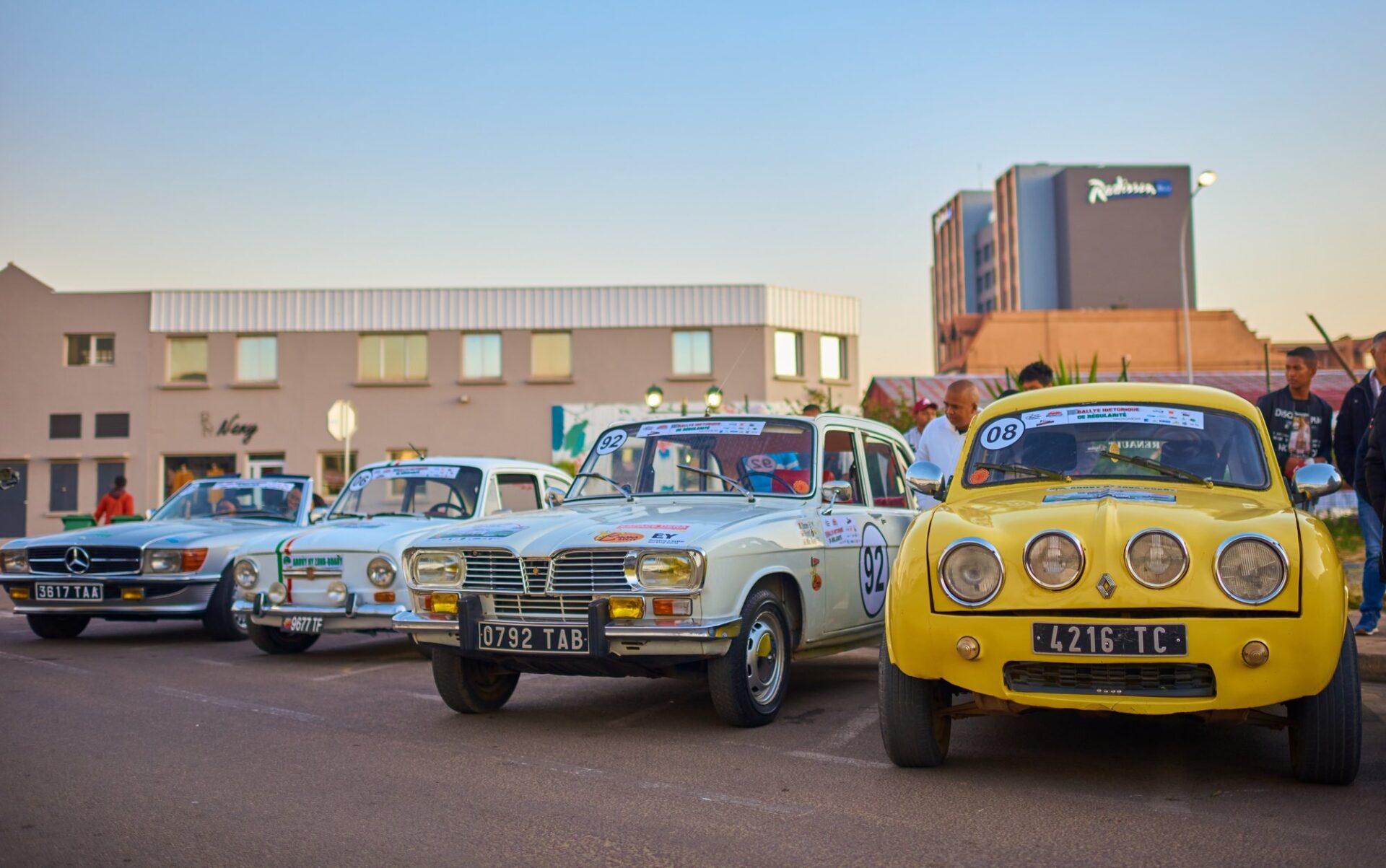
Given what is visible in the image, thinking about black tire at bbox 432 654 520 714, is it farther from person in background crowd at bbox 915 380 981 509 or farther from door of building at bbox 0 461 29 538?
door of building at bbox 0 461 29 538

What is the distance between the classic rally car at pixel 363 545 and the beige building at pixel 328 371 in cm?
2589

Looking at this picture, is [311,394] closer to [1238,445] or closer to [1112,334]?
[1238,445]

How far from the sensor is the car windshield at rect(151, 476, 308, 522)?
11922mm

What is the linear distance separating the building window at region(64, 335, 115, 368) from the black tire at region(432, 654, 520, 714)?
3444cm

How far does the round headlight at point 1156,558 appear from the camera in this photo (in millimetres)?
4547

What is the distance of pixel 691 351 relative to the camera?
3753cm

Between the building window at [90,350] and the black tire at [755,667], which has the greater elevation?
the building window at [90,350]

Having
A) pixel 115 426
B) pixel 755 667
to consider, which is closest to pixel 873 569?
pixel 755 667

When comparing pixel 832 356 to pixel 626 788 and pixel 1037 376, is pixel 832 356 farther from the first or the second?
pixel 626 788

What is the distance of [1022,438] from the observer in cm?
610

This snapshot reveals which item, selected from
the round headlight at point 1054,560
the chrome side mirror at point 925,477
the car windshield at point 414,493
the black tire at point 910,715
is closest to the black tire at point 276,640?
the car windshield at point 414,493

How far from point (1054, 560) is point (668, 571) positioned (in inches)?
78.8

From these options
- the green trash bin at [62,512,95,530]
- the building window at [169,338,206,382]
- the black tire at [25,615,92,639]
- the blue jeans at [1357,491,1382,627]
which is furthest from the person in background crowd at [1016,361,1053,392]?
the building window at [169,338,206,382]

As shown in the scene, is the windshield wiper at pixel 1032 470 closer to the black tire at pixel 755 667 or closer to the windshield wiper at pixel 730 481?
the black tire at pixel 755 667
